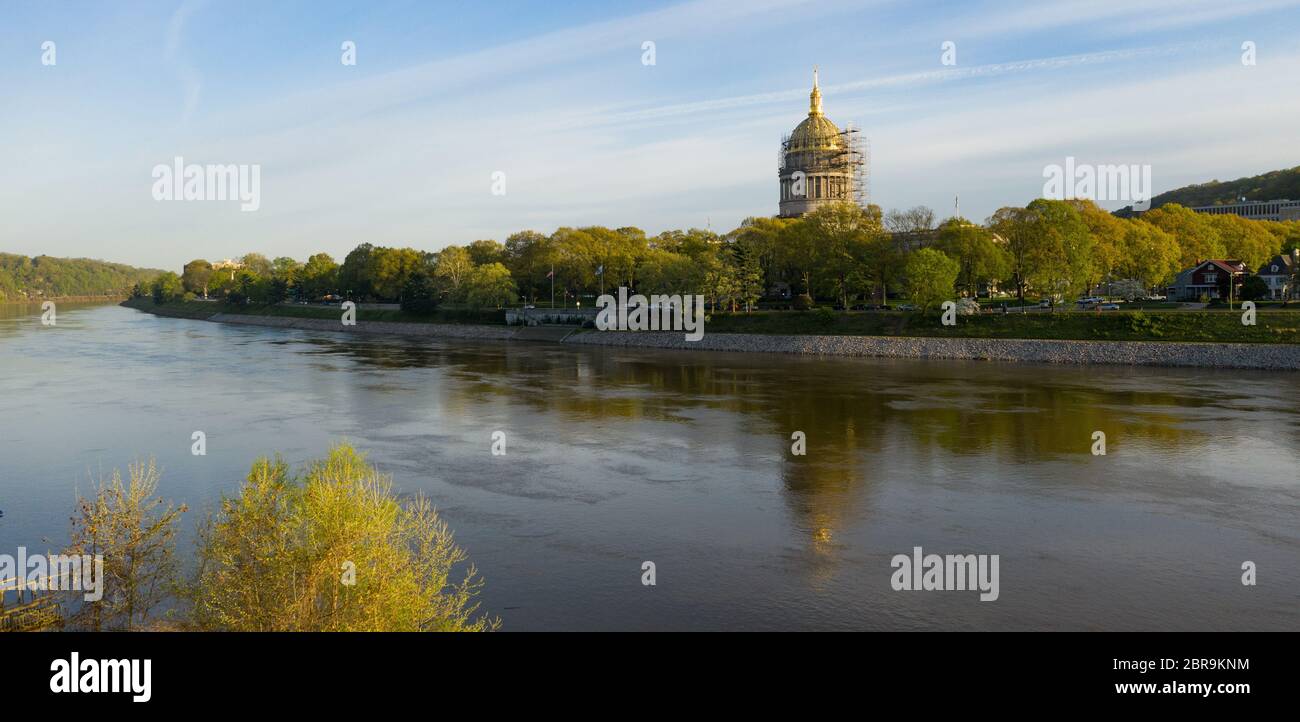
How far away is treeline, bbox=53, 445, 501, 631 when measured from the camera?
1343cm

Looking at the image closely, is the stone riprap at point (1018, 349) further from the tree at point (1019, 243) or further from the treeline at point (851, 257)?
Answer: the tree at point (1019, 243)

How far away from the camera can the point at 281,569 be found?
13742mm

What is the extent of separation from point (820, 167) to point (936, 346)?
89.7 metres

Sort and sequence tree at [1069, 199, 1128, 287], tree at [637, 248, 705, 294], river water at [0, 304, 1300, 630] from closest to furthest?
river water at [0, 304, 1300, 630]
tree at [1069, 199, 1128, 287]
tree at [637, 248, 705, 294]

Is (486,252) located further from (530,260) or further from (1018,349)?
(1018,349)

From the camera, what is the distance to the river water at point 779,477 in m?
19.8

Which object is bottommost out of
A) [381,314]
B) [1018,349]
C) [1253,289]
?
[1018,349]

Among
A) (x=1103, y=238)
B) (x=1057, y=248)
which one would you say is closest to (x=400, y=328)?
(x=1057, y=248)

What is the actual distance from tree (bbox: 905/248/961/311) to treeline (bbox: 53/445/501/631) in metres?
74.6

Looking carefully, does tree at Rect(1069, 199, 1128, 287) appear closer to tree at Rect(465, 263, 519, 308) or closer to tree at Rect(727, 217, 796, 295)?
tree at Rect(727, 217, 796, 295)

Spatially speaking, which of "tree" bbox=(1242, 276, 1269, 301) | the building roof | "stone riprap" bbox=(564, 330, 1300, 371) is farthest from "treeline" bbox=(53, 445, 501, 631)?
the building roof
